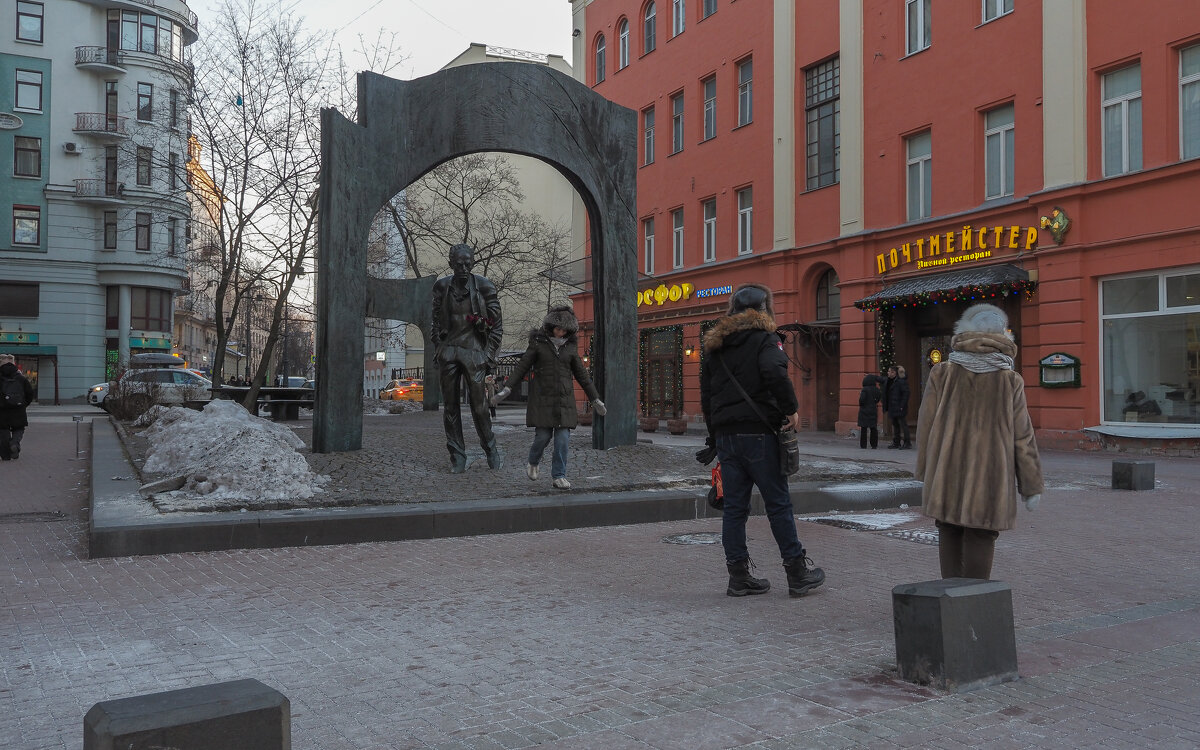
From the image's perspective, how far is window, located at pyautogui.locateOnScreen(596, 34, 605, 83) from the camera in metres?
37.4

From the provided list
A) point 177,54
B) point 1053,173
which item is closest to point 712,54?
point 1053,173

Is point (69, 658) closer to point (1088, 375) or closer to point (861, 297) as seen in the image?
point (1088, 375)

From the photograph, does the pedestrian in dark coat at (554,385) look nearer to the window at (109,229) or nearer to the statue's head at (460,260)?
the statue's head at (460,260)

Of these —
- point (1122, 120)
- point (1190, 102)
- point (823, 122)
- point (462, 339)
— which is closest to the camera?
point (462, 339)

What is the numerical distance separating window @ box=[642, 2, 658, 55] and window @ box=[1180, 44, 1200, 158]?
19.6 metres

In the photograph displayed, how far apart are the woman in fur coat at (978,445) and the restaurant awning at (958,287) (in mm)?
15518

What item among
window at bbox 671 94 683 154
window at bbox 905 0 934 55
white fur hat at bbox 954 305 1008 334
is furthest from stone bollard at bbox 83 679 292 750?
window at bbox 671 94 683 154

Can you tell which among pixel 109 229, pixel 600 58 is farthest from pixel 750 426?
pixel 109 229

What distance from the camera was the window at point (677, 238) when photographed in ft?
108

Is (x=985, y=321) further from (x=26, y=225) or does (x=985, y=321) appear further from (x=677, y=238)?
(x=26, y=225)

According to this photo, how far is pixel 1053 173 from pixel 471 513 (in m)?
15.7

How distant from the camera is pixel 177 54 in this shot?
51.1 meters

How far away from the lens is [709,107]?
3144cm

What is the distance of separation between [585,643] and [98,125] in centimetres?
5229
